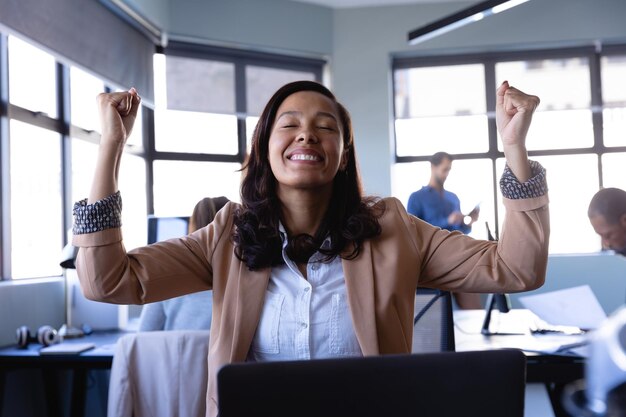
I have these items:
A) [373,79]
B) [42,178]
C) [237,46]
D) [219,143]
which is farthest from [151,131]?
[373,79]

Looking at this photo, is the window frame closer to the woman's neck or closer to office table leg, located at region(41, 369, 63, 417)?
office table leg, located at region(41, 369, 63, 417)

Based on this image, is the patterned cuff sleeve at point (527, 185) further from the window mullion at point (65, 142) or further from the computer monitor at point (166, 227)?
the window mullion at point (65, 142)

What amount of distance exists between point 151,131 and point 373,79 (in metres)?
2.32

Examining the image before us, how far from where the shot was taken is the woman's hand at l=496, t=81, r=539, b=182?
1.09m

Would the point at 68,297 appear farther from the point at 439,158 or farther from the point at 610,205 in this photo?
the point at 439,158

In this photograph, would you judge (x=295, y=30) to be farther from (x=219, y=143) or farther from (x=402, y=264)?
(x=402, y=264)

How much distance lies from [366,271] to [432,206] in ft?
14.9

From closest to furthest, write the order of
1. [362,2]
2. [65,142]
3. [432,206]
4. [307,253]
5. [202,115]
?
[307,253], [65,142], [432,206], [202,115], [362,2]

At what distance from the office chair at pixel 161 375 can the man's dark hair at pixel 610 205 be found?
1626mm

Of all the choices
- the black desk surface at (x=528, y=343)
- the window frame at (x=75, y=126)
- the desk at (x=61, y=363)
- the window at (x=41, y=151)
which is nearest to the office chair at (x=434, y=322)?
the black desk surface at (x=528, y=343)

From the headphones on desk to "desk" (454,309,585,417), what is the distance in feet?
6.05

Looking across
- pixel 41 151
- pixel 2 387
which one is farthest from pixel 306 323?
pixel 41 151

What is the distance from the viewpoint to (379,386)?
615 millimetres

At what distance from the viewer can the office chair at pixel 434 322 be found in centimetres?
227
